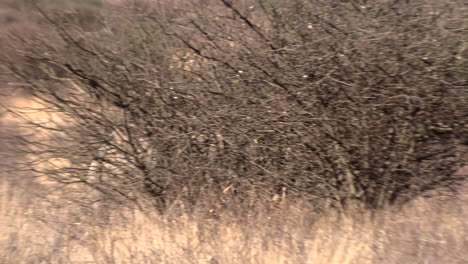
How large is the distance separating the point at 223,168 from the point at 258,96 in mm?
911

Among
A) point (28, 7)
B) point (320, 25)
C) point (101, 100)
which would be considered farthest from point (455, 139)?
point (28, 7)

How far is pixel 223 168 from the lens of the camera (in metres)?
5.67

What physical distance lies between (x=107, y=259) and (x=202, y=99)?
1.94 metres

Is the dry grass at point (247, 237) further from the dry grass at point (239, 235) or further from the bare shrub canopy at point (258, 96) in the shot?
the bare shrub canopy at point (258, 96)

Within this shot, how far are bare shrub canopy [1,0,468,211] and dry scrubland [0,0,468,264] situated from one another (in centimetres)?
2

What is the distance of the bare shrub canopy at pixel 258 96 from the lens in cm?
509

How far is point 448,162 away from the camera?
553 centimetres

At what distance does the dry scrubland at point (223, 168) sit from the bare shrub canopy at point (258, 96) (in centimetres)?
2

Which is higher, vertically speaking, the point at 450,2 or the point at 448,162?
the point at 450,2

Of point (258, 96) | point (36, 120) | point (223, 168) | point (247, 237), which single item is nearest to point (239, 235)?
point (247, 237)

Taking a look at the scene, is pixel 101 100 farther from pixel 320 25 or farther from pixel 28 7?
pixel 320 25

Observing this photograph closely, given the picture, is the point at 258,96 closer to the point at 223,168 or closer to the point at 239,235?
the point at 223,168

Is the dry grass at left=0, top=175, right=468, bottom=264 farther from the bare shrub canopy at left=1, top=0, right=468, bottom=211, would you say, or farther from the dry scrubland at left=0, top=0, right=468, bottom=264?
the bare shrub canopy at left=1, top=0, right=468, bottom=211

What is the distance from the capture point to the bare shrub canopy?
16.7ft
